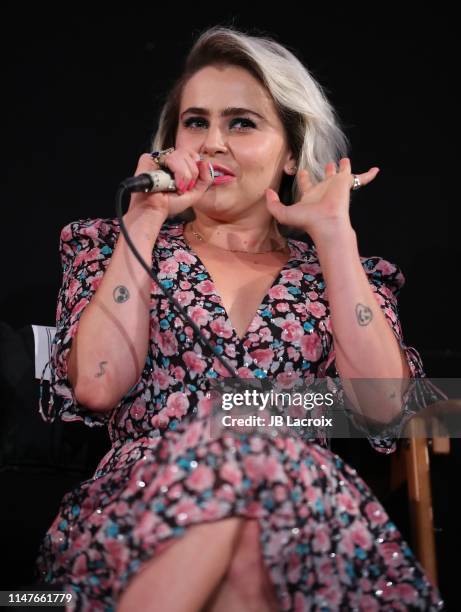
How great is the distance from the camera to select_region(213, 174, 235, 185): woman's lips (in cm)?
173

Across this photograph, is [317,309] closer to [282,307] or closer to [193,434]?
[282,307]

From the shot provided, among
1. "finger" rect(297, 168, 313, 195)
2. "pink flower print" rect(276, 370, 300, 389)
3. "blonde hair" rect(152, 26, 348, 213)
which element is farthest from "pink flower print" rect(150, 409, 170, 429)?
"blonde hair" rect(152, 26, 348, 213)

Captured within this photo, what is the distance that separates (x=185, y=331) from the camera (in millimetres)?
1575

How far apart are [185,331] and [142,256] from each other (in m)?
0.16

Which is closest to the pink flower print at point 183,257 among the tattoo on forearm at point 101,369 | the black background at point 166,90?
the tattoo on forearm at point 101,369

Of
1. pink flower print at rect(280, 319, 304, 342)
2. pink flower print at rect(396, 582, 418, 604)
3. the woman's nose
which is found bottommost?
pink flower print at rect(396, 582, 418, 604)

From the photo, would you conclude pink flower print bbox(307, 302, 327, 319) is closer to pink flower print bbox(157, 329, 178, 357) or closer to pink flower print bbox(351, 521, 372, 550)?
pink flower print bbox(157, 329, 178, 357)

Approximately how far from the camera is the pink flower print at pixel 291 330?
1.62 meters

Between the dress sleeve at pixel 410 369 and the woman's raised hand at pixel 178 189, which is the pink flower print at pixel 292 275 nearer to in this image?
the dress sleeve at pixel 410 369

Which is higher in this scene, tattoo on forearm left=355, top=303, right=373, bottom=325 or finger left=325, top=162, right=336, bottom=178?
finger left=325, top=162, right=336, bottom=178

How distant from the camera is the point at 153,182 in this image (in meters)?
1.48

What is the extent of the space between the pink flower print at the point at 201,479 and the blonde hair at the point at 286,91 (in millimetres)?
978

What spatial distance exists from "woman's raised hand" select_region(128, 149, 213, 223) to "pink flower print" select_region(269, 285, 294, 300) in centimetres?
24

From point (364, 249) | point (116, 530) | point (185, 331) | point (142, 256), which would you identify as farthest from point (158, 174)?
point (364, 249)
